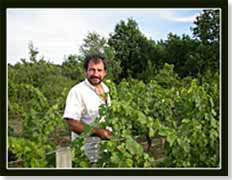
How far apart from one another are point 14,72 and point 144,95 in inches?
34.5

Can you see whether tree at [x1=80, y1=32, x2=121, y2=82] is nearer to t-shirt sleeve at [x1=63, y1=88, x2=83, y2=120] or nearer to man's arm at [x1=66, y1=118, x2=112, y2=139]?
t-shirt sleeve at [x1=63, y1=88, x2=83, y2=120]

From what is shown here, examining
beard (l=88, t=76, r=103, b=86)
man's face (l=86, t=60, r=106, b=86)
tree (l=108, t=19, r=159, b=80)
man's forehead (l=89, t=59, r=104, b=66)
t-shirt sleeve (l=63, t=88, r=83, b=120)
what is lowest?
t-shirt sleeve (l=63, t=88, r=83, b=120)

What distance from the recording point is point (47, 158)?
354cm

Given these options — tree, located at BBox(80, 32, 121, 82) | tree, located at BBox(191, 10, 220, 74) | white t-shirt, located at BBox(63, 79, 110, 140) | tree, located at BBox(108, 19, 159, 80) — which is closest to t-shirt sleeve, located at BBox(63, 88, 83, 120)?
white t-shirt, located at BBox(63, 79, 110, 140)

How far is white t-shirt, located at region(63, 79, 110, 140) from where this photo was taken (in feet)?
11.5

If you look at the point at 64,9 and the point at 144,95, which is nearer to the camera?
the point at 64,9

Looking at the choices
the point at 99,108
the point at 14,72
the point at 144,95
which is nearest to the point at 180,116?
the point at 144,95

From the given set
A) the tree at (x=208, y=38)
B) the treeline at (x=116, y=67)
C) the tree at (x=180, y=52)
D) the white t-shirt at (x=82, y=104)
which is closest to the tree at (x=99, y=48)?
the treeline at (x=116, y=67)

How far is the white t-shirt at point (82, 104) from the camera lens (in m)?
3.51

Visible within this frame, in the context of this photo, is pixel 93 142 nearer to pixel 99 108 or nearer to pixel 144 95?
pixel 99 108

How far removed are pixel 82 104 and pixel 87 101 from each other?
0.12ft
